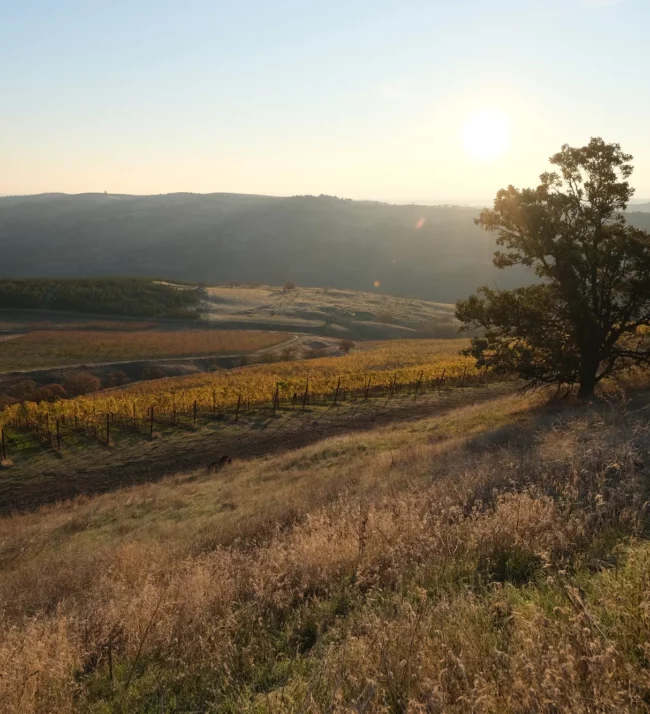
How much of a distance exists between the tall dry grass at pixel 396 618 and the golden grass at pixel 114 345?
5069 cm

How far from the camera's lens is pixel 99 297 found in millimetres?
96188

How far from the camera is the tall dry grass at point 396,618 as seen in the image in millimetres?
3398

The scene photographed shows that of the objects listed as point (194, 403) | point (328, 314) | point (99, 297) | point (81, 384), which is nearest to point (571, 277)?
point (194, 403)

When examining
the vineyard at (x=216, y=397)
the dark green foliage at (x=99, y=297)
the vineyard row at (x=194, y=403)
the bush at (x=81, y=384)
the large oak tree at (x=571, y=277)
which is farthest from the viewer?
the dark green foliage at (x=99, y=297)

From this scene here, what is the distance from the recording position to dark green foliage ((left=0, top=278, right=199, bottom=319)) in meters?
91.1

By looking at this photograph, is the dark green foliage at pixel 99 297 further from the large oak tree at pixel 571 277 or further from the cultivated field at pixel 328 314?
the large oak tree at pixel 571 277

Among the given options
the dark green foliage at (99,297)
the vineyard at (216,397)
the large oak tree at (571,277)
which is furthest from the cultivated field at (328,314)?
the large oak tree at (571,277)

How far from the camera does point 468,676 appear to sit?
359 centimetres

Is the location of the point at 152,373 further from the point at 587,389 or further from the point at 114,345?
the point at 587,389

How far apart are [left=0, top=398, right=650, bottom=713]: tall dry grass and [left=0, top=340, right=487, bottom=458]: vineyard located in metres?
23.7

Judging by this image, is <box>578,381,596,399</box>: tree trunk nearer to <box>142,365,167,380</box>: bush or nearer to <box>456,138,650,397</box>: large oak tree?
<box>456,138,650,397</box>: large oak tree

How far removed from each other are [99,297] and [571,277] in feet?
302

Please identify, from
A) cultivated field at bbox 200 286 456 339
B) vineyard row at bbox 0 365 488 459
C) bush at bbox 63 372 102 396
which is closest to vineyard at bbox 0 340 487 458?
vineyard row at bbox 0 365 488 459

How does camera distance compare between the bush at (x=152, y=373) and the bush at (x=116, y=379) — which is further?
the bush at (x=152, y=373)
